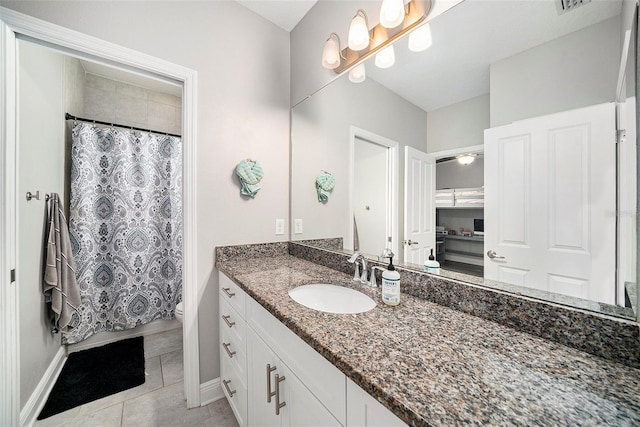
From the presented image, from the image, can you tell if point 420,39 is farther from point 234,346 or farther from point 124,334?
point 124,334

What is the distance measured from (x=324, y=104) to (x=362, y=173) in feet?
1.92

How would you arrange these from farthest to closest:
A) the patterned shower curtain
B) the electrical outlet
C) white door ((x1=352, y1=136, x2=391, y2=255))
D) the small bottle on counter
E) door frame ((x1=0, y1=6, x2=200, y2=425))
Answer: the patterned shower curtain
the electrical outlet
white door ((x1=352, y1=136, x2=391, y2=255))
door frame ((x1=0, y1=6, x2=200, y2=425))
the small bottle on counter

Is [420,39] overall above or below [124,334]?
above

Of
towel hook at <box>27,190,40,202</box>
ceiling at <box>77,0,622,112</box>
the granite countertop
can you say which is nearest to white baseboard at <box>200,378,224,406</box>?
the granite countertop

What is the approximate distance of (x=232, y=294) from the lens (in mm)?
1319

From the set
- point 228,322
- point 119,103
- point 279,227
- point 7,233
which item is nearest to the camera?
point 7,233

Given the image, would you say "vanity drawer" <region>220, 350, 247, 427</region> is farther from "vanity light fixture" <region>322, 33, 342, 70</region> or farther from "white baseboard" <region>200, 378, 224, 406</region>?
"vanity light fixture" <region>322, 33, 342, 70</region>

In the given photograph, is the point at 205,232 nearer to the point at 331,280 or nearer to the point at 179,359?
the point at 331,280

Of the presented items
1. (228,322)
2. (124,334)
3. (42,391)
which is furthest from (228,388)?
(124,334)

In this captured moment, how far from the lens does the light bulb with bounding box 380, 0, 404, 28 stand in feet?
3.52

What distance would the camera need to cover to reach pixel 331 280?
1.25 m

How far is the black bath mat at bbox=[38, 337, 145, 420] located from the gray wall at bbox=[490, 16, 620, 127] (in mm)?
2581

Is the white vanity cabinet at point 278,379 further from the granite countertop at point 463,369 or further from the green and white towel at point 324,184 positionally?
the green and white towel at point 324,184

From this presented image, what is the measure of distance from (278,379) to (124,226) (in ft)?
7.34
